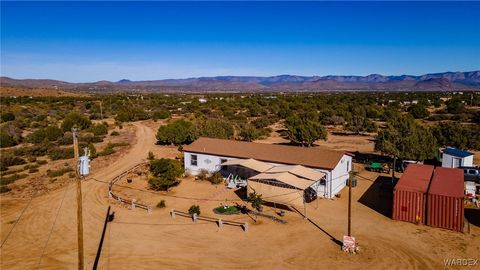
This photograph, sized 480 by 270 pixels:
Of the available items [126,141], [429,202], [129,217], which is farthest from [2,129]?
[429,202]

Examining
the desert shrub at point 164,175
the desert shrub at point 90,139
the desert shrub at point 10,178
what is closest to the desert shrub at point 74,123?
the desert shrub at point 90,139

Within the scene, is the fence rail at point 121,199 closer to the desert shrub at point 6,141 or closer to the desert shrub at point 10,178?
the desert shrub at point 10,178

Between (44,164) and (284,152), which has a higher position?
(284,152)

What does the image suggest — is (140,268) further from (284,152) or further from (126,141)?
(126,141)

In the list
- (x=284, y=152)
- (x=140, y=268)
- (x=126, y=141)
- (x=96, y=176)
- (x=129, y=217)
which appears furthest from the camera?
(x=126, y=141)

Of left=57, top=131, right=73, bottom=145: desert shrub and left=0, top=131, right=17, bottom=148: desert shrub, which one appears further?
left=57, top=131, right=73, bottom=145: desert shrub

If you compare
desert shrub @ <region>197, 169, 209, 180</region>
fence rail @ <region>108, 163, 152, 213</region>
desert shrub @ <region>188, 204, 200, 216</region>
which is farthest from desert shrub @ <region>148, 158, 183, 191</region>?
desert shrub @ <region>188, 204, 200, 216</region>

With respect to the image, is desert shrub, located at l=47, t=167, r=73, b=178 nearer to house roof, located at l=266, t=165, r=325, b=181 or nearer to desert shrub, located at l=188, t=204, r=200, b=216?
desert shrub, located at l=188, t=204, r=200, b=216
